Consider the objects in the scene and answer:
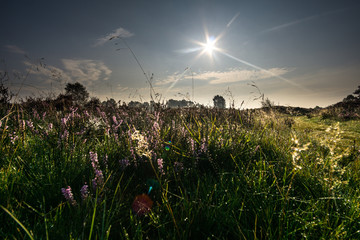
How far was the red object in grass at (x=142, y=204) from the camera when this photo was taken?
152cm

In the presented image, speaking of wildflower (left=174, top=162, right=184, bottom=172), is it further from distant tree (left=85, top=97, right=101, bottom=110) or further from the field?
distant tree (left=85, top=97, right=101, bottom=110)

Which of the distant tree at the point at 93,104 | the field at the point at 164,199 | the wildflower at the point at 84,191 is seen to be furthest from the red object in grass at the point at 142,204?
the distant tree at the point at 93,104

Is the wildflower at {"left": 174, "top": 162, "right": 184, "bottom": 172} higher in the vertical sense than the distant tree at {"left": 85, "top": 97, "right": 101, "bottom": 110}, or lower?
lower

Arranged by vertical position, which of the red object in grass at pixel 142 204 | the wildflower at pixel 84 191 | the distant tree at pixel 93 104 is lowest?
the red object in grass at pixel 142 204

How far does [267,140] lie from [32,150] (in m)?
3.68

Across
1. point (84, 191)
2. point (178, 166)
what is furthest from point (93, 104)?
point (84, 191)

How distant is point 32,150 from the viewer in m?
2.28

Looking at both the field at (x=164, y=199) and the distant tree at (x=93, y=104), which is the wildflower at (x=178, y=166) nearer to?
the field at (x=164, y=199)

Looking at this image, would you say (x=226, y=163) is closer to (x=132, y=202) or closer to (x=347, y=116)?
(x=132, y=202)

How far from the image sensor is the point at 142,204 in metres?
1.59

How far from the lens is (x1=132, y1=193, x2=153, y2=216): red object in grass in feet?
5.00

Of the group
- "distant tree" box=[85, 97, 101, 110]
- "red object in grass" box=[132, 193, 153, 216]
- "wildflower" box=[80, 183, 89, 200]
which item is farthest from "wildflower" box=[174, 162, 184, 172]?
"distant tree" box=[85, 97, 101, 110]

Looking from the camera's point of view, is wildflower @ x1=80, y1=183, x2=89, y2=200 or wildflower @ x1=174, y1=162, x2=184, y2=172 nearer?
wildflower @ x1=80, y1=183, x2=89, y2=200

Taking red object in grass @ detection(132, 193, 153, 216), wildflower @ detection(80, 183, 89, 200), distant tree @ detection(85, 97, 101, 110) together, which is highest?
distant tree @ detection(85, 97, 101, 110)
